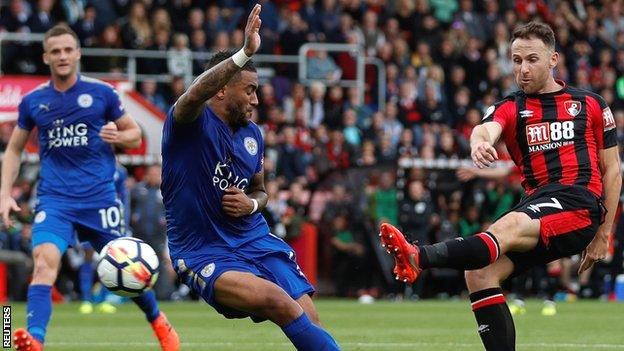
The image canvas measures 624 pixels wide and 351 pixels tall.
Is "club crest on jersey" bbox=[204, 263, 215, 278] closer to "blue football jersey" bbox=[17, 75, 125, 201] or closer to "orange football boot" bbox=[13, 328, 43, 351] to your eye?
"orange football boot" bbox=[13, 328, 43, 351]

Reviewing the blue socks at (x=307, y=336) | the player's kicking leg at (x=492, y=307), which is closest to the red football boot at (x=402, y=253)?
the blue socks at (x=307, y=336)

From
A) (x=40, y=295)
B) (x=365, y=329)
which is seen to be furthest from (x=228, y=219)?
(x=365, y=329)

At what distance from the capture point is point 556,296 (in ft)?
72.6

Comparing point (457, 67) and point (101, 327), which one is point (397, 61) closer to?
point (457, 67)

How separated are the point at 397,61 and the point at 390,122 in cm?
254

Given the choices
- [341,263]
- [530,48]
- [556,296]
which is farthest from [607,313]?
[530,48]

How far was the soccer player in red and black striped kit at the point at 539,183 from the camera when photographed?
27.3 ft

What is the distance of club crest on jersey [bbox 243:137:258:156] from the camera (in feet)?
28.0

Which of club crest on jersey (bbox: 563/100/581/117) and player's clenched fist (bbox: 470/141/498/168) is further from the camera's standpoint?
club crest on jersey (bbox: 563/100/581/117)

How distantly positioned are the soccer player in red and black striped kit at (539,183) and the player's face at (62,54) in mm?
4116

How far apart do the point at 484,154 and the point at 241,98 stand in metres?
1.53


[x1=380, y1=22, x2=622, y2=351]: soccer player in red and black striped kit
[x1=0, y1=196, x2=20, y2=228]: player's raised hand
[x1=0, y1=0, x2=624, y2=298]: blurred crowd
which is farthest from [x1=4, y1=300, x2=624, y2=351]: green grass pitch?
[x1=380, y1=22, x2=622, y2=351]: soccer player in red and black striped kit

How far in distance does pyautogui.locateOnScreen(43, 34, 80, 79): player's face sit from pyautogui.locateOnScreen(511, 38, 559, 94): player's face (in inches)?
164

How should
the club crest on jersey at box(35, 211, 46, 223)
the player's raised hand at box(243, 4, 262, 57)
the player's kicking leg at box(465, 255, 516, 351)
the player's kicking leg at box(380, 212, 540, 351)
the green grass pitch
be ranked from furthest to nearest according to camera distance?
the green grass pitch → the club crest on jersey at box(35, 211, 46, 223) → the player's kicking leg at box(465, 255, 516, 351) → the player's kicking leg at box(380, 212, 540, 351) → the player's raised hand at box(243, 4, 262, 57)
